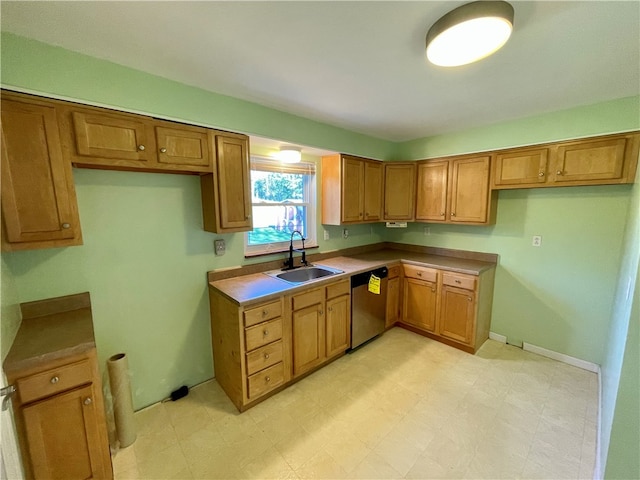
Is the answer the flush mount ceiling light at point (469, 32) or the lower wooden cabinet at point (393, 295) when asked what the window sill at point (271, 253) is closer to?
the lower wooden cabinet at point (393, 295)

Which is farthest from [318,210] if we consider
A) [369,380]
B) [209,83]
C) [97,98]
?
[97,98]

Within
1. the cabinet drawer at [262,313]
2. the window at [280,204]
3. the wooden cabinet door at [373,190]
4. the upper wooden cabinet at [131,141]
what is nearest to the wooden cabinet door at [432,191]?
the wooden cabinet door at [373,190]

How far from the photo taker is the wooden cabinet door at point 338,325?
2520 millimetres

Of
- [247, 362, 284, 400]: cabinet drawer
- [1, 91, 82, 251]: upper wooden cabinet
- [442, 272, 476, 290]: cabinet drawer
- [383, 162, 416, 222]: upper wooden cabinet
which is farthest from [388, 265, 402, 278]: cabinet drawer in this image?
[1, 91, 82, 251]: upper wooden cabinet

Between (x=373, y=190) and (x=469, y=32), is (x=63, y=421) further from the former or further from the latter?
(x=373, y=190)

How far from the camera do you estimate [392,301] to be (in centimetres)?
321

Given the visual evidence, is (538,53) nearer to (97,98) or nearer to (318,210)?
(318,210)

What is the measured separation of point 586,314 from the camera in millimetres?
2496

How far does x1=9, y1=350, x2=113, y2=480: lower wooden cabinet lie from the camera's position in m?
1.20

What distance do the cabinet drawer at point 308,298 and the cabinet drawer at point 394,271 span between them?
3.66 feet

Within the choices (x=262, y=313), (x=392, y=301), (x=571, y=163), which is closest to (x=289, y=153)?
(x=262, y=313)

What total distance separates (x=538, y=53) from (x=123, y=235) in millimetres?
2885

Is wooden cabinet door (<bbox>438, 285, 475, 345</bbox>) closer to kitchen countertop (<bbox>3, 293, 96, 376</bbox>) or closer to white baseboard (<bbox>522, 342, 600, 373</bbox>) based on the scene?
white baseboard (<bbox>522, 342, 600, 373</bbox>)

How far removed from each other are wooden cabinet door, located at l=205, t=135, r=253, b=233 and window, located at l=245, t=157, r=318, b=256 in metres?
0.44
